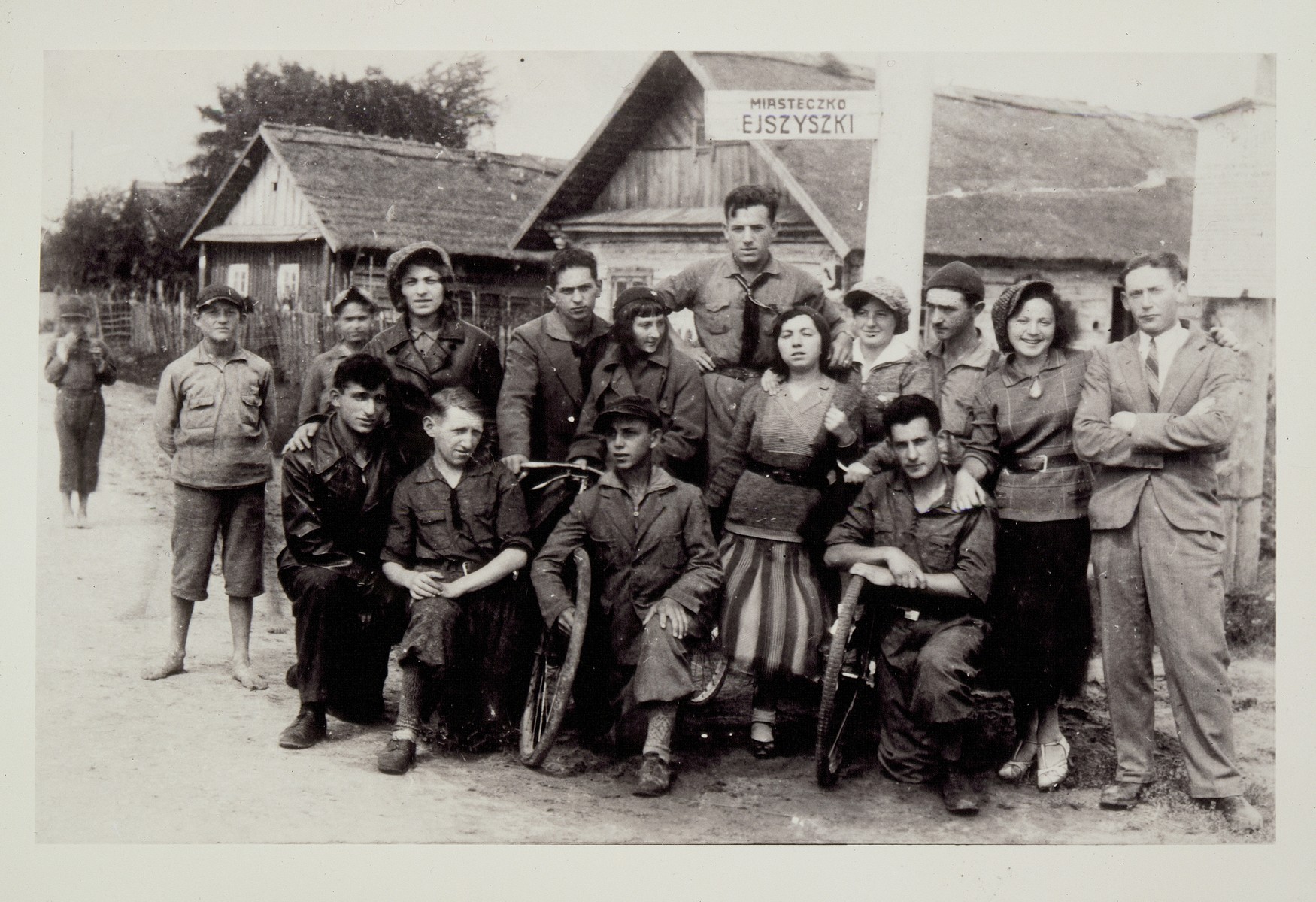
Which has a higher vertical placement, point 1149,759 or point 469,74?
point 469,74

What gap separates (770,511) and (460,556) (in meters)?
1.22

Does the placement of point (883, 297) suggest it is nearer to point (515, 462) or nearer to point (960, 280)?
point (960, 280)

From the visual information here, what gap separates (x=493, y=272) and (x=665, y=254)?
9.08 feet

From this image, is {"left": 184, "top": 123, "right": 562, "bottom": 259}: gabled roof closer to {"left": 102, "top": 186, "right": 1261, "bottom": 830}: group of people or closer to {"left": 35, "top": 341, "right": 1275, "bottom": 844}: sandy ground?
{"left": 102, "top": 186, "right": 1261, "bottom": 830}: group of people

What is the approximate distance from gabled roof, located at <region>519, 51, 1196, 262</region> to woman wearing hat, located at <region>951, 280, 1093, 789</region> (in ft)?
12.4

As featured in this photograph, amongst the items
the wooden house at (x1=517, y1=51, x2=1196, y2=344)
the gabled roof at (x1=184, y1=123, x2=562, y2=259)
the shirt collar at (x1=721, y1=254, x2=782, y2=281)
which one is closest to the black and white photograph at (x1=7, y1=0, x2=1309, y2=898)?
the shirt collar at (x1=721, y1=254, x2=782, y2=281)

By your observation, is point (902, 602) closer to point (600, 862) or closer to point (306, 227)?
point (600, 862)

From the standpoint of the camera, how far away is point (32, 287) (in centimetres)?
443

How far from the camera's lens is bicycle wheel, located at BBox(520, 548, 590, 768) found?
12.7 ft

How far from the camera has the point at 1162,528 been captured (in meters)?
3.81

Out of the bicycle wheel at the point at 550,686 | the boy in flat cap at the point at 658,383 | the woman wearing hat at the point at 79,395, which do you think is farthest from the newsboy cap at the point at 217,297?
the bicycle wheel at the point at 550,686

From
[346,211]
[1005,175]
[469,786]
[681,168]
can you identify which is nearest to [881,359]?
[469,786]

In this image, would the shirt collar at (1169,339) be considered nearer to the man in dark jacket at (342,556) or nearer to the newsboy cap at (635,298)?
the newsboy cap at (635,298)

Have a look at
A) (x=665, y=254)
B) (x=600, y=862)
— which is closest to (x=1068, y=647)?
(x=600, y=862)
